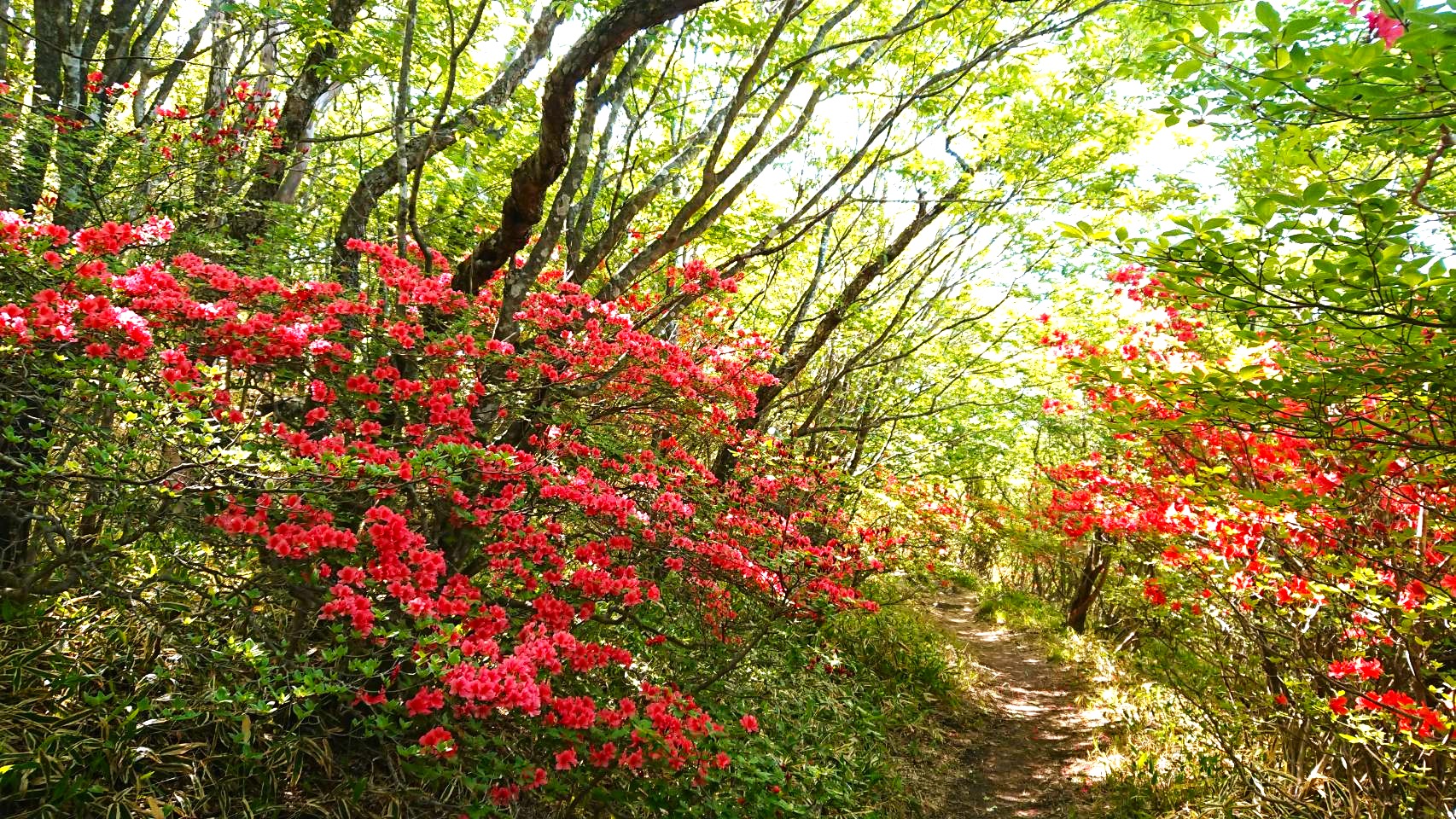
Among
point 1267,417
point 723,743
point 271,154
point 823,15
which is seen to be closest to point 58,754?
point 723,743

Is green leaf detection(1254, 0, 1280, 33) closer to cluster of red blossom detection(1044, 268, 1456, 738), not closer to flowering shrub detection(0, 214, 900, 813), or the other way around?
cluster of red blossom detection(1044, 268, 1456, 738)

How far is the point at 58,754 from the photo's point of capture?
2.76m

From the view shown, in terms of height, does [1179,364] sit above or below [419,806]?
above

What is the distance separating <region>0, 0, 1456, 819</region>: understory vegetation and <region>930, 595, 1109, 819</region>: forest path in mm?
278

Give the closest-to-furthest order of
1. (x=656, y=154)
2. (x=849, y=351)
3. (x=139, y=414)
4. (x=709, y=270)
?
(x=139, y=414)
(x=709, y=270)
(x=656, y=154)
(x=849, y=351)

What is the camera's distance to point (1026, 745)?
7.75 meters

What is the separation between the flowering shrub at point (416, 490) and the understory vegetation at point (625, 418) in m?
0.04

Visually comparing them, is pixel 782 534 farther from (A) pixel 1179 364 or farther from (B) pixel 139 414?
(B) pixel 139 414

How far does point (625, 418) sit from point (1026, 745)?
6133 mm

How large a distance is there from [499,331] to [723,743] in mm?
3074

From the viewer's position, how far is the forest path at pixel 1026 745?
20.6ft

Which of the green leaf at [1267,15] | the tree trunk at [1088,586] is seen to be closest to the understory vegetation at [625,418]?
the green leaf at [1267,15]

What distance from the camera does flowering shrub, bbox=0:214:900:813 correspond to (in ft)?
8.73

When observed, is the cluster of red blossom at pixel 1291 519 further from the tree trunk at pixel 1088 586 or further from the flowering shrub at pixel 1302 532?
the tree trunk at pixel 1088 586
